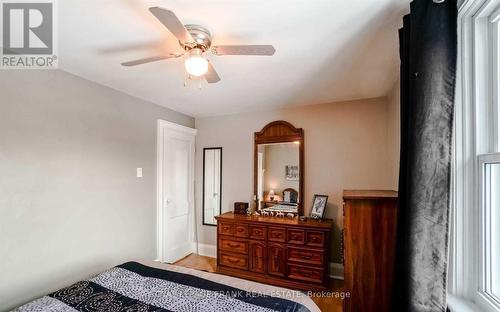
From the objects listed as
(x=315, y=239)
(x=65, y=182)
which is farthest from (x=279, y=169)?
(x=65, y=182)

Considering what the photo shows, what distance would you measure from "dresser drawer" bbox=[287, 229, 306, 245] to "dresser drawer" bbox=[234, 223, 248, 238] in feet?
1.90

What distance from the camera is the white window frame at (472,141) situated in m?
1.08

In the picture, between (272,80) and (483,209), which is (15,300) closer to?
(272,80)

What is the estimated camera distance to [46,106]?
2104mm

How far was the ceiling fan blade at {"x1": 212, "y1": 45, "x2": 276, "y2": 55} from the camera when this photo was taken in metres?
1.41

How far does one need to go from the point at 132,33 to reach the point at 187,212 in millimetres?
2864

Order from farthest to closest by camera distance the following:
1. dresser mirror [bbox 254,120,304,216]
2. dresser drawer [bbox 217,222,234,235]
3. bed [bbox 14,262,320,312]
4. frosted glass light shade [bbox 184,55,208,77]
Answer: dresser mirror [bbox 254,120,304,216] < dresser drawer [bbox 217,222,234,235] < frosted glass light shade [bbox 184,55,208,77] < bed [bbox 14,262,320,312]

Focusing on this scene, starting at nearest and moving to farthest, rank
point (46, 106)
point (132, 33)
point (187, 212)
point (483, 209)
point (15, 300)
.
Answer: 1. point (483, 209)
2. point (132, 33)
3. point (15, 300)
4. point (46, 106)
5. point (187, 212)

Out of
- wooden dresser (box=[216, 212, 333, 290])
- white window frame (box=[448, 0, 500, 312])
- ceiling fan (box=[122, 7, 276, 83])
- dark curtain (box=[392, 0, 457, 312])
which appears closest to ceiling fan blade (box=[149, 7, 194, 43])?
ceiling fan (box=[122, 7, 276, 83])

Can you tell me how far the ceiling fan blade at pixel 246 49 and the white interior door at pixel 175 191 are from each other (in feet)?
6.93

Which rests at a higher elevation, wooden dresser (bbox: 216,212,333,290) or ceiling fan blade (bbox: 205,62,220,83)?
ceiling fan blade (bbox: 205,62,220,83)

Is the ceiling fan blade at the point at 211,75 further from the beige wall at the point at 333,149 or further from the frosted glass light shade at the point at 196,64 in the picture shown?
the beige wall at the point at 333,149

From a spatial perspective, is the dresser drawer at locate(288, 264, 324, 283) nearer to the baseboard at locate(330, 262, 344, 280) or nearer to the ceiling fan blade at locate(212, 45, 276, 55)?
the baseboard at locate(330, 262, 344, 280)

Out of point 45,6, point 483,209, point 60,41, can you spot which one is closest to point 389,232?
point 483,209
